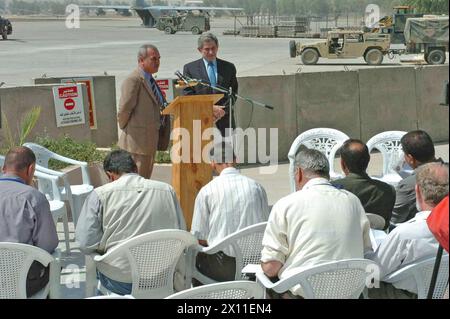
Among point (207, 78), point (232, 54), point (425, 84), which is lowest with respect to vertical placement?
point (232, 54)

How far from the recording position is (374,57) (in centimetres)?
3450

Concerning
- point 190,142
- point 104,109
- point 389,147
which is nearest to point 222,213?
point 190,142

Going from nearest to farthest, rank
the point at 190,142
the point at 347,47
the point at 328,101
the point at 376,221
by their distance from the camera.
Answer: the point at 376,221 < the point at 190,142 < the point at 328,101 < the point at 347,47

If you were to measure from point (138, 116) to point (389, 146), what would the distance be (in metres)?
2.55

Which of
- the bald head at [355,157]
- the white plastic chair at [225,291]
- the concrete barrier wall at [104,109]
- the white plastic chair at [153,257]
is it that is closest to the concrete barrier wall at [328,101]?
the concrete barrier wall at [104,109]

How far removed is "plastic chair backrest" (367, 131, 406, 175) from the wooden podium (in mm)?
1913

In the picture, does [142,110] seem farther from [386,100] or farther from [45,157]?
[386,100]

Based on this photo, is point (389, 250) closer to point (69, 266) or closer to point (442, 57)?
point (69, 266)

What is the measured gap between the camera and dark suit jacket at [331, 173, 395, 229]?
18.7 ft

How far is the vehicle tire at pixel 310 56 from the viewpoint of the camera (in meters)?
34.9

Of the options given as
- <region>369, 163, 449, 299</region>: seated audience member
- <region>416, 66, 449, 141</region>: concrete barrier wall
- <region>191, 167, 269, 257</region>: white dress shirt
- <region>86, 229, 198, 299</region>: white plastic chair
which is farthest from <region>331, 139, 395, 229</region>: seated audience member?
<region>416, 66, 449, 141</region>: concrete barrier wall

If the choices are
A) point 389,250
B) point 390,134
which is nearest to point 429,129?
point 390,134
